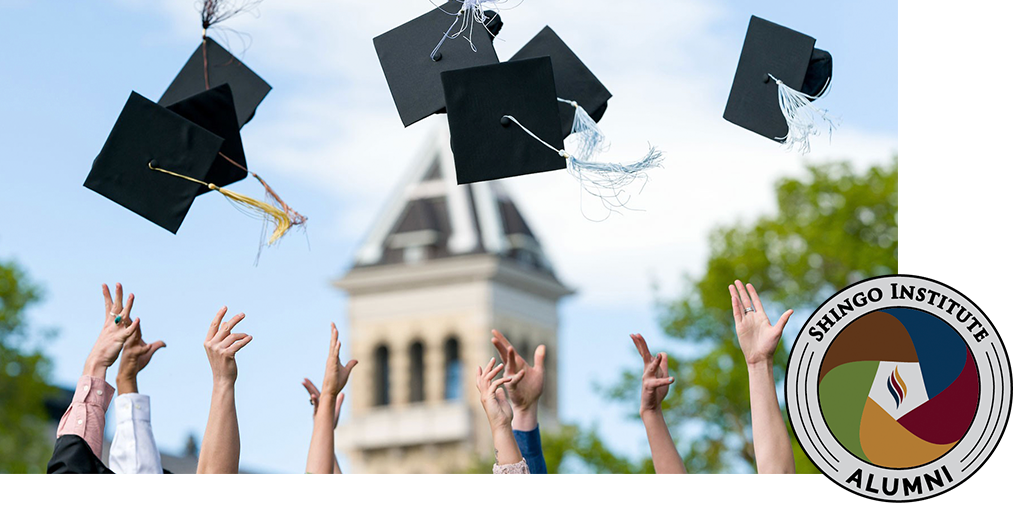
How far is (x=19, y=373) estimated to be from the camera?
60.5 ft

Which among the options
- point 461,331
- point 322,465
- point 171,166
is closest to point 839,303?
point 322,465

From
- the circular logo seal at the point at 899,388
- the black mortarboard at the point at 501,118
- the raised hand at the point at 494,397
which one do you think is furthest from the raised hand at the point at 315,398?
the circular logo seal at the point at 899,388

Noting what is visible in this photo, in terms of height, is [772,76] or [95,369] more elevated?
[772,76]

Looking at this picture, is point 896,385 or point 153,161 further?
point 153,161

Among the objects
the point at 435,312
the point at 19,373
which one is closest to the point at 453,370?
the point at 435,312

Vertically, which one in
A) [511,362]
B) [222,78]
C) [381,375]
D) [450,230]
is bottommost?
[511,362]

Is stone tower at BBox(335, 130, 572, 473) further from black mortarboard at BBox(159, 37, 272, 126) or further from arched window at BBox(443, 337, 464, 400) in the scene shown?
black mortarboard at BBox(159, 37, 272, 126)

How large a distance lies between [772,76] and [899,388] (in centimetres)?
103

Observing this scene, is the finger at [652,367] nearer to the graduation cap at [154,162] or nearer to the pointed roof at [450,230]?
the graduation cap at [154,162]

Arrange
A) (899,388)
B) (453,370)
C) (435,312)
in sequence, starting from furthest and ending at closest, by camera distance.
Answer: (453,370)
(435,312)
(899,388)

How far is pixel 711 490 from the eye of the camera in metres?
2.01

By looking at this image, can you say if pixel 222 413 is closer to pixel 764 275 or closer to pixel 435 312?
pixel 764 275

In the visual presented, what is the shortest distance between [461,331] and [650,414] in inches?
1810

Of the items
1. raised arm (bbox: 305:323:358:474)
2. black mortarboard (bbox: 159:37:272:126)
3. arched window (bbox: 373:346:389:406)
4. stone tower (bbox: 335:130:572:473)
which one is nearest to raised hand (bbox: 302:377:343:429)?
raised arm (bbox: 305:323:358:474)
